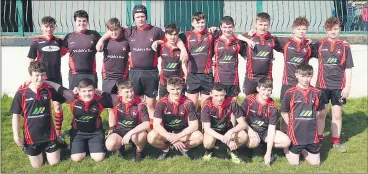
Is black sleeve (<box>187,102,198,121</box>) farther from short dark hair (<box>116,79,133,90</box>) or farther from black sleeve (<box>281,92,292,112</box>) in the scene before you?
black sleeve (<box>281,92,292,112</box>)

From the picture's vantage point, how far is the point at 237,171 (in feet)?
17.0

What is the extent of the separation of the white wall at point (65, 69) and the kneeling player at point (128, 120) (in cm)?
320

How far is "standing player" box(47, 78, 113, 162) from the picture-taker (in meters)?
5.43

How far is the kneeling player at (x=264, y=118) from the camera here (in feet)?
17.6

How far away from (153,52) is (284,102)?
203cm

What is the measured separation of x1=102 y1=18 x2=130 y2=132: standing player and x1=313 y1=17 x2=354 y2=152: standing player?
2837 millimetres

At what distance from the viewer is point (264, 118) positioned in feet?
18.1

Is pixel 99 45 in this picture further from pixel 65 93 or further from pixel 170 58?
pixel 170 58

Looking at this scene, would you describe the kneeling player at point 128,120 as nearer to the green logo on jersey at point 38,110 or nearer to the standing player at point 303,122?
the green logo on jersey at point 38,110

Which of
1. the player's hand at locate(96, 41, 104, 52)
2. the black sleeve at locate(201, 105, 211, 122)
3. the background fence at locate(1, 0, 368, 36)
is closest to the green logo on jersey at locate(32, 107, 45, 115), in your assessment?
the player's hand at locate(96, 41, 104, 52)

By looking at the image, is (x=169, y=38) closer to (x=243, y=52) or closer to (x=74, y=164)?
(x=243, y=52)

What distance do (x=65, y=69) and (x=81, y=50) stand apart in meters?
2.62

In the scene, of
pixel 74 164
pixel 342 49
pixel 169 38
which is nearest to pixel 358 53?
pixel 342 49

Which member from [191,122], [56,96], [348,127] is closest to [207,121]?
[191,122]
